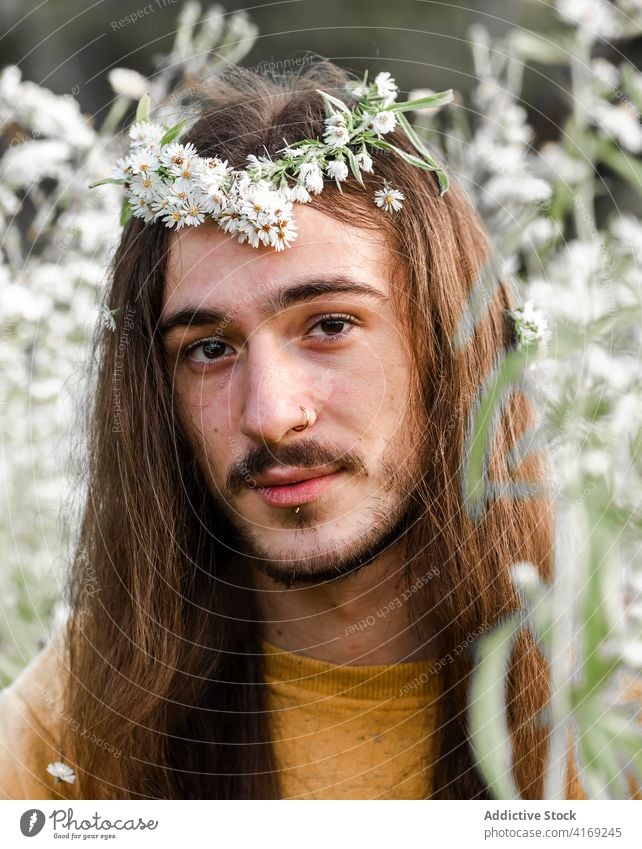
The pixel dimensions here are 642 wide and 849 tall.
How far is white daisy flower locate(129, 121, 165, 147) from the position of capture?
2.68 feet

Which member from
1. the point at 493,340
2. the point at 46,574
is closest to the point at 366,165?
the point at 493,340

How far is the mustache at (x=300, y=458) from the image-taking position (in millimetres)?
769

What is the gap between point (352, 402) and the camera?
2.55 ft

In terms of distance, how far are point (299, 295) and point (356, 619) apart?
0.32 metres

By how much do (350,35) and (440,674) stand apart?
2.19 feet

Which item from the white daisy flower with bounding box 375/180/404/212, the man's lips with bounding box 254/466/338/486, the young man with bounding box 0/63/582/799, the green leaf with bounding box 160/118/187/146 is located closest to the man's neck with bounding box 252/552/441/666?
the young man with bounding box 0/63/582/799

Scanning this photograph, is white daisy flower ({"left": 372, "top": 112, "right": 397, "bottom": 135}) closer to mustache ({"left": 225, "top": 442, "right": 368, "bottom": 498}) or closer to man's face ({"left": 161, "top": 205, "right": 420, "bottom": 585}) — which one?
man's face ({"left": 161, "top": 205, "right": 420, "bottom": 585})

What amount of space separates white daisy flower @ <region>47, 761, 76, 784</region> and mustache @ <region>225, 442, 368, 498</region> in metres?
0.35

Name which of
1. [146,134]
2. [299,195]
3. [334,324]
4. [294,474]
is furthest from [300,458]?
[146,134]

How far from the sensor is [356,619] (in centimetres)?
84

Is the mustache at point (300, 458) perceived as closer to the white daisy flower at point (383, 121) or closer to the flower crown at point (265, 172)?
the flower crown at point (265, 172)

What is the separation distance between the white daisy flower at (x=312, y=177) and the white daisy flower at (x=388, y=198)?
61mm

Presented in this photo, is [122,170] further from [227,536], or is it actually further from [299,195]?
[227,536]
